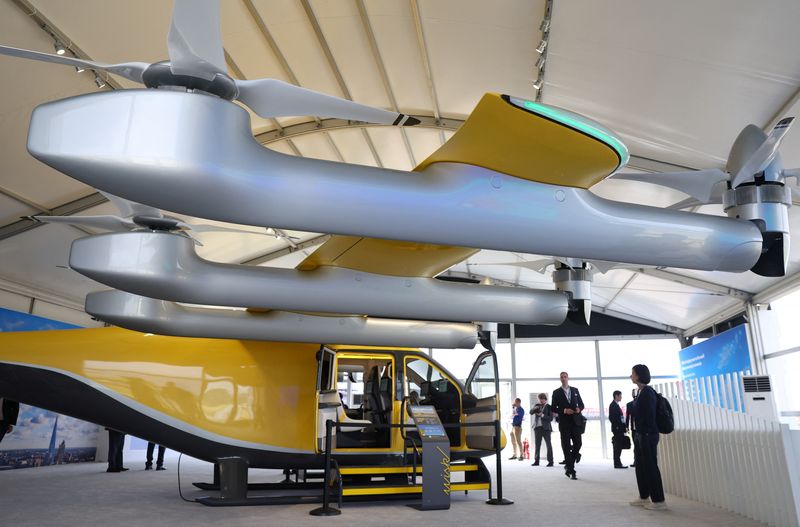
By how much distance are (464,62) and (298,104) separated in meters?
5.69

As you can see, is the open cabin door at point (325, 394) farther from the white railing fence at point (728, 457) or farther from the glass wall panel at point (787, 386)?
the glass wall panel at point (787, 386)

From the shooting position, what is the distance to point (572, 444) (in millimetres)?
9789

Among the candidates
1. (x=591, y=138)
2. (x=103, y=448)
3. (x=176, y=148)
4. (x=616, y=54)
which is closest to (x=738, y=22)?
(x=616, y=54)

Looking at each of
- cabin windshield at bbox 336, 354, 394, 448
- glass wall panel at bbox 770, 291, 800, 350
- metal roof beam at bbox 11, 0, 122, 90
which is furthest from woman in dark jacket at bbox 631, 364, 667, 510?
metal roof beam at bbox 11, 0, 122, 90

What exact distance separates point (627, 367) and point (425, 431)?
13538 mm

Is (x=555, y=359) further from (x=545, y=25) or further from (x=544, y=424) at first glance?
(x=545, y=25)

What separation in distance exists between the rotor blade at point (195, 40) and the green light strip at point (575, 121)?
0.99 m

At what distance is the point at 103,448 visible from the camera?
42.5ft

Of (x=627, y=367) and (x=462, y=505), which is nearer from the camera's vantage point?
(x=462, y=505)

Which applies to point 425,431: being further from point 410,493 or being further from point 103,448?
point 103,448

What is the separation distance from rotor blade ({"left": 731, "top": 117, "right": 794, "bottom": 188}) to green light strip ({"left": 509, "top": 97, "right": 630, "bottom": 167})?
1041mm

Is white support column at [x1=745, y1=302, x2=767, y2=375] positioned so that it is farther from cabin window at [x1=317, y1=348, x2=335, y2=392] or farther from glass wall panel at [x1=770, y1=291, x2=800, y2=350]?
cabin window at [x1=317, y1=348, x2=335, y2=392]

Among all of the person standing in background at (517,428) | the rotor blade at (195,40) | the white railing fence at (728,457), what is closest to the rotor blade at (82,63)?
the rotor blade at (195,40)

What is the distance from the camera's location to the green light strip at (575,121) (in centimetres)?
190
